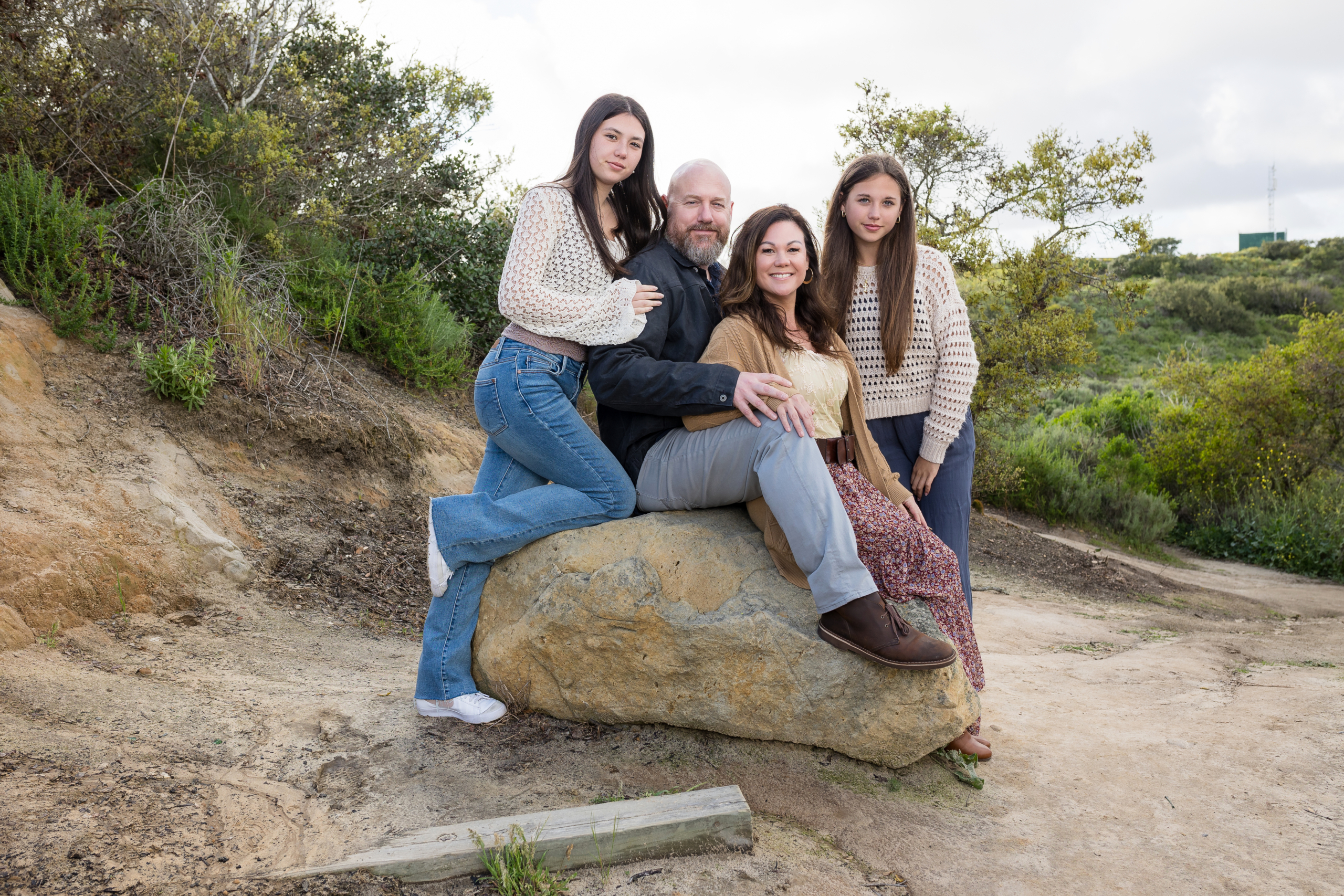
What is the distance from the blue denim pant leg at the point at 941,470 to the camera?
12.1 feet

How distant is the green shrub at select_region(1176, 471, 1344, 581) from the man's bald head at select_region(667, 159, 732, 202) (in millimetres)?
9939

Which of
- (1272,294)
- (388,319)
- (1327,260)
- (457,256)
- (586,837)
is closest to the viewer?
(586,837)

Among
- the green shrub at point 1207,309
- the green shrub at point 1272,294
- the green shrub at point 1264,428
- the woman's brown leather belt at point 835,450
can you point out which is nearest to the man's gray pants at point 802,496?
the woman's brown leather belt at point 835,450

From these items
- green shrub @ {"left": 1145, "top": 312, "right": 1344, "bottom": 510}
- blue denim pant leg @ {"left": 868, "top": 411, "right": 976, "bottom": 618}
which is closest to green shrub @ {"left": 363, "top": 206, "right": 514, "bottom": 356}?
blue denim pant leg @ {"left": 868, "top": 411, "right": 976, "bottom": 618}

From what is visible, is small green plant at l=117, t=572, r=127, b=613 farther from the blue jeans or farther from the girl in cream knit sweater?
the girl in cream knit sweater

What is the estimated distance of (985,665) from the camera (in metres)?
5.50

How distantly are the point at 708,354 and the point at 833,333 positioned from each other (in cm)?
57

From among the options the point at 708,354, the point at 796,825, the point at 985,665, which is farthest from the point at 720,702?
the point at 985,665

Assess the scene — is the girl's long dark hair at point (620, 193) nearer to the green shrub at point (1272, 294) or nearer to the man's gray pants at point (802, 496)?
the man's gray pants at point (802, 496)

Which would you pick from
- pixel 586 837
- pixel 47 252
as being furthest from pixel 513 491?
pixel 47 252

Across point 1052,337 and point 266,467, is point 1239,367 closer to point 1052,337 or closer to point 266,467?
point 1052,337

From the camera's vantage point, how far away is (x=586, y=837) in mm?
2658

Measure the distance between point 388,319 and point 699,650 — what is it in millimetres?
5628

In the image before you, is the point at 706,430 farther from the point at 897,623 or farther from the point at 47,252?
the point at 47,252
